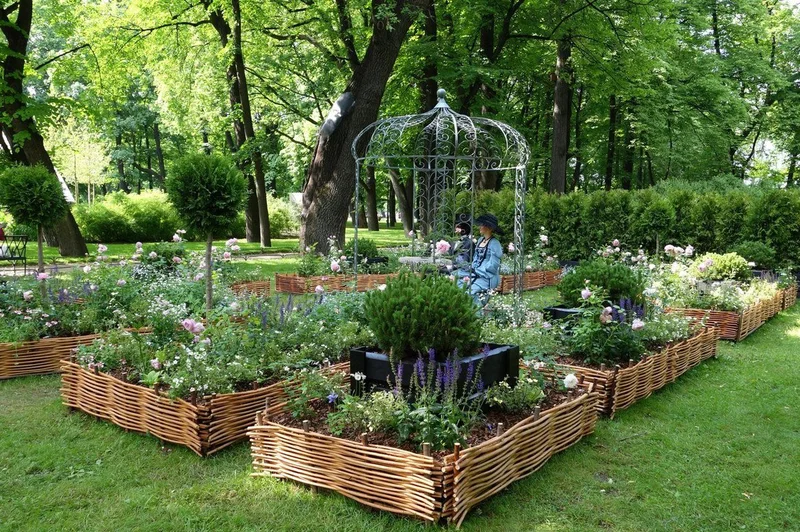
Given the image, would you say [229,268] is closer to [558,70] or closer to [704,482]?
[704,482]

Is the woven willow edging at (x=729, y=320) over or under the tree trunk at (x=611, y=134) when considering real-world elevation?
under

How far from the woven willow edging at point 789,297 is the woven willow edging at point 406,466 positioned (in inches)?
309

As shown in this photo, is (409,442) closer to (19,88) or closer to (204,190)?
(204,190)

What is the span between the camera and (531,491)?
3.74 m

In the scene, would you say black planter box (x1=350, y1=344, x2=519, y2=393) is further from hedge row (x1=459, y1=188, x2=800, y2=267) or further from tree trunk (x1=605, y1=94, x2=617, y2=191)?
tree trunk (x1=605, y1=94, x2=617, y2=191)

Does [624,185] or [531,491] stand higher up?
[624,185]

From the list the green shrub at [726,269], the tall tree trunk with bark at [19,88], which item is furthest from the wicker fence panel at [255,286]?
the green shrub at [726,269]

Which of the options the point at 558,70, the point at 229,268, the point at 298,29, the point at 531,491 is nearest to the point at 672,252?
the point at 531,491

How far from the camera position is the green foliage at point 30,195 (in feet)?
22.5

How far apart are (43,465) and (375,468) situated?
2.29 metres

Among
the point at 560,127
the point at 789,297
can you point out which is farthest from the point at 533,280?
the point at 560,127

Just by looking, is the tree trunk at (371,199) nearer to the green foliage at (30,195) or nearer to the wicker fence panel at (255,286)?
the wicker fence panel at (255,286)

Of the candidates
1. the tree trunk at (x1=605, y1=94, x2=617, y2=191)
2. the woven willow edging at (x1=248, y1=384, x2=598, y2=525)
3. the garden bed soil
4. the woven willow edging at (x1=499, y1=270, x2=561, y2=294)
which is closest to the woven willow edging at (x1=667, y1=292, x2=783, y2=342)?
the woven willow edging at (x1=499, y1=270, x2=561, y2=294)

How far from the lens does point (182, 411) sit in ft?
14.0
